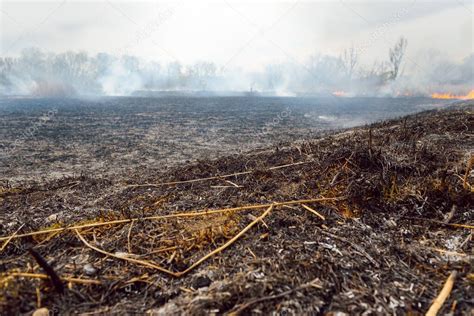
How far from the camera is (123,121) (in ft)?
55.8

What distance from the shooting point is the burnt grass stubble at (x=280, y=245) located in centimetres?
215

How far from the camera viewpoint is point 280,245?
2.79 metres

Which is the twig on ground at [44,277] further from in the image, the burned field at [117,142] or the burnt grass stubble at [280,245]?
the burned field at [117,142]

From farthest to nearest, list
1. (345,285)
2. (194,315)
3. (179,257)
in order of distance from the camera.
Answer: (179,257), (345,285), (194,315)

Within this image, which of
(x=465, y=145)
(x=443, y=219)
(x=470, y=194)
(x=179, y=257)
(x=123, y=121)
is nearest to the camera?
(x=179, y=257)

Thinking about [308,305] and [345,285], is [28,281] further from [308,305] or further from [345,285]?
[345,285]

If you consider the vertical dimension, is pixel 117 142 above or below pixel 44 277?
below

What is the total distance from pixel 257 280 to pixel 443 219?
229 centimetres

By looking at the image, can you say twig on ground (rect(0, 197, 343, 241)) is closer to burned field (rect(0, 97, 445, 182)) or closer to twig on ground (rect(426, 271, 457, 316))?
twig on ground (rect(426, 271, 457, 316))

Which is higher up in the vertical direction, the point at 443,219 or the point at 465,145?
the point at 465,145

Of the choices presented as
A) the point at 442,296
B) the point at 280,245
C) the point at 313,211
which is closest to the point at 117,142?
the point at 313,211

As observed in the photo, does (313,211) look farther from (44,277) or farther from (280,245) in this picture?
(44,277)

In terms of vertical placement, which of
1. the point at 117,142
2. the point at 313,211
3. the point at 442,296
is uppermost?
the point at 313,211

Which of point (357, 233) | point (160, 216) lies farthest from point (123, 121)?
point (357, 233)
